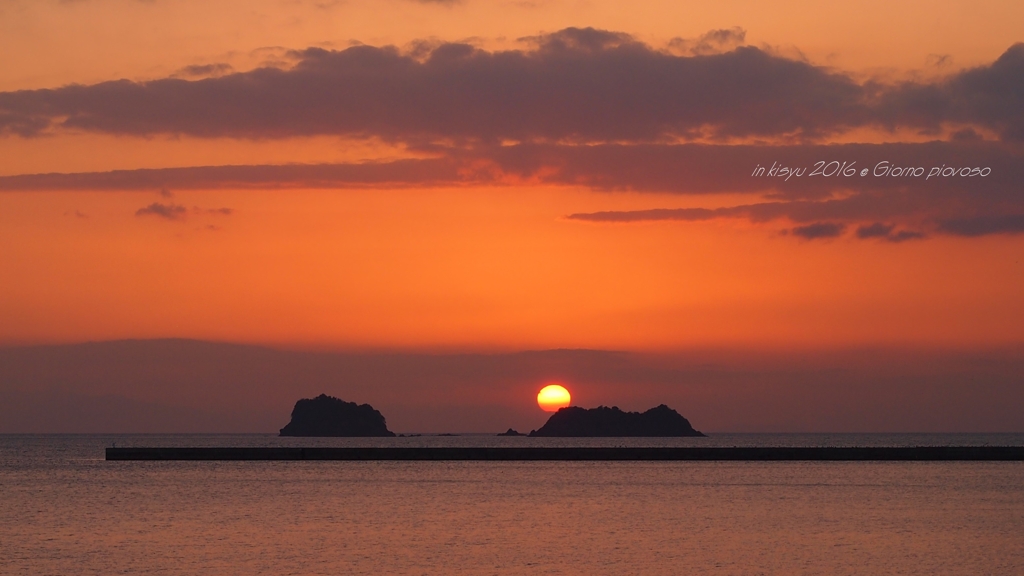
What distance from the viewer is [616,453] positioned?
125000mm

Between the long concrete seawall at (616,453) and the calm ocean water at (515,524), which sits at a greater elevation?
the long concrete seawall at (616,453)

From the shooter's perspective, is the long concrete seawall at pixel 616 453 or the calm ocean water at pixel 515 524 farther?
the long concrete seawall at pixel 616 453

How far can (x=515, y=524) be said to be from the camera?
175 feet

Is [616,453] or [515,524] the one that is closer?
[515,524]

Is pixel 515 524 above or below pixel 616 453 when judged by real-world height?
below

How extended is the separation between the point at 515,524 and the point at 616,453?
72872 millimetres

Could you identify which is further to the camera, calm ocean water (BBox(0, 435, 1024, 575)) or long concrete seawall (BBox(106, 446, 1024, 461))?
long concrete seawall (BBox(106, 446, 1024, 461))

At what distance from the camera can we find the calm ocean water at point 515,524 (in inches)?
1560

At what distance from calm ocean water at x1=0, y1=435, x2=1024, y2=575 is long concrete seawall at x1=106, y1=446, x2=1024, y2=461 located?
20295 mm

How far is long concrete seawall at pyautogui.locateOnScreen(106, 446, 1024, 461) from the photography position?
388 feet

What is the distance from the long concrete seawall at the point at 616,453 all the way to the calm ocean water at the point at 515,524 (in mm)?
20295

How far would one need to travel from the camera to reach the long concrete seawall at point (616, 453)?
118m

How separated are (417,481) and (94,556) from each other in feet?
165

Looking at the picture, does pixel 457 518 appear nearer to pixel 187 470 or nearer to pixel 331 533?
pixel 331 533
